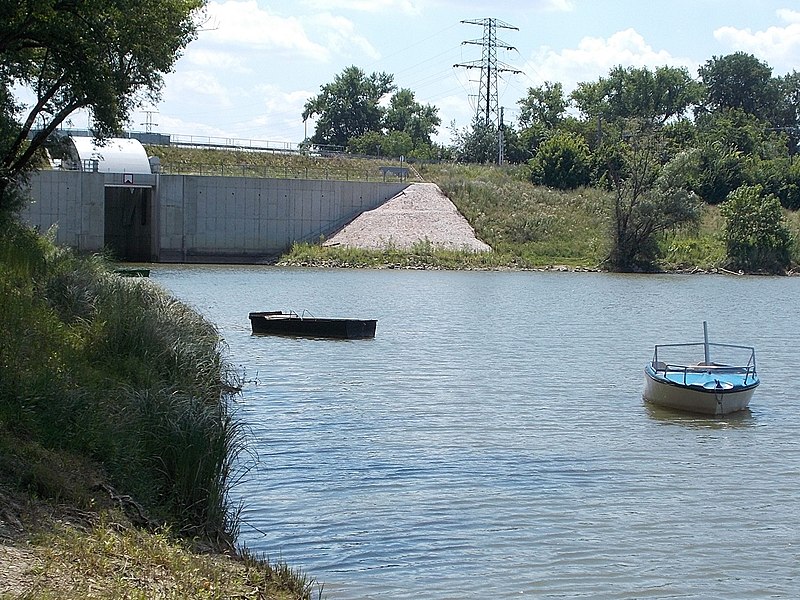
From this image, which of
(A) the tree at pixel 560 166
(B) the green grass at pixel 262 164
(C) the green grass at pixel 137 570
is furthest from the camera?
(A) the tree at pixel 560 166

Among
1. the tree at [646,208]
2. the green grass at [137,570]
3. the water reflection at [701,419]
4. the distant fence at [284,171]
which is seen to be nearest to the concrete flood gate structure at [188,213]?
the distant fence at [284,171]

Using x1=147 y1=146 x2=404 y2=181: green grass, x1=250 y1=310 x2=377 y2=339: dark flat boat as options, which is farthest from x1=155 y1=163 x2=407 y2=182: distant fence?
x1=250 y1=310 x2=377 y2=339: dark flat boat

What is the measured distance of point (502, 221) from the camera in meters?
86.6

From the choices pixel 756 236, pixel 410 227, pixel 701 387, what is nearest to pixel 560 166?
pixel 410 227

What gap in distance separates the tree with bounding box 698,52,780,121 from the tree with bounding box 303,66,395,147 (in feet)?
148

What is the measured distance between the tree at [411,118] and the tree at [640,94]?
812 inches

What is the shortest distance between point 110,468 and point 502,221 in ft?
252

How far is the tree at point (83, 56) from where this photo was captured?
70.5 ft

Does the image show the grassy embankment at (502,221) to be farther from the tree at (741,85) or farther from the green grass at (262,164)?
the tree at (741,85)

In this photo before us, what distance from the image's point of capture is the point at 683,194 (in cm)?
7906

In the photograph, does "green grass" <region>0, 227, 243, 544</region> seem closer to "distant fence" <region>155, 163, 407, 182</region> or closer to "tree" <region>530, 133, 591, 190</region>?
"distant fence" <region>155, 163, 407, 182</region>

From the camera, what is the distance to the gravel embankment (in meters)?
81.5

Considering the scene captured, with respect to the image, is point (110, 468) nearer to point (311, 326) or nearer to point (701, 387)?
point (701, 387)

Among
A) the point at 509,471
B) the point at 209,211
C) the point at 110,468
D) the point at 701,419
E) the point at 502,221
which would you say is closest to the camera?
the point at 110,468
